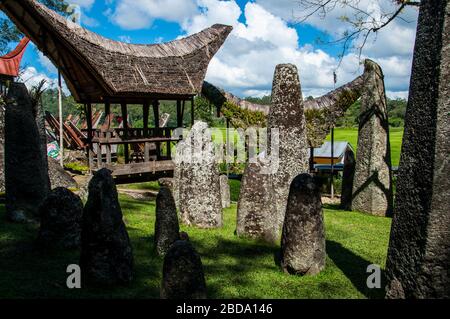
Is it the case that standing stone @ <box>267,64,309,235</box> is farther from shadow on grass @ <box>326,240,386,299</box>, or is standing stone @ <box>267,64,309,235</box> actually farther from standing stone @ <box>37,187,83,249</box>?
standing stone @ <box>37,187,83,249</box>

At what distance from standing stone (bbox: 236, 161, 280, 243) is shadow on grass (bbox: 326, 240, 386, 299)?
52.0 inches

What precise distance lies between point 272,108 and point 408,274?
21.5 ft

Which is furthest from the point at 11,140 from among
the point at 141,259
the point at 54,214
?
the point at 141,259

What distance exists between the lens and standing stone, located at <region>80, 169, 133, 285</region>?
5.82 metres

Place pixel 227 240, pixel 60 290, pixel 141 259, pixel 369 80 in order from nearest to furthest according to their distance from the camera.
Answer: pixel 60 290 → pixel 141 259 → pixel 227 240 → pixel 369 80

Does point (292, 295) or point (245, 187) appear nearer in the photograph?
point (292, 295)

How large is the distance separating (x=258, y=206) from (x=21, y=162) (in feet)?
17.7

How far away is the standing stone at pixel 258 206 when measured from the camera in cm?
869

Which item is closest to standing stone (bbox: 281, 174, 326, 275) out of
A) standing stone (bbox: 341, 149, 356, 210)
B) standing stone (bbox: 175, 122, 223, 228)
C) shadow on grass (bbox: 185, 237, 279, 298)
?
shadow on grass (bbox: 185, 237, 279, 298)

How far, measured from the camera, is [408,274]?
16.6ft

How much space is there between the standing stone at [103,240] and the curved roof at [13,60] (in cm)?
2369

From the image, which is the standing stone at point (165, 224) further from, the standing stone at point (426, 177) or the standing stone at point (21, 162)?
the standing stone at point (426, 177)

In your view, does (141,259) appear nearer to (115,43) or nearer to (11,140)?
(11,140)
